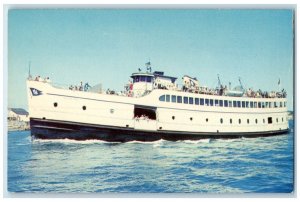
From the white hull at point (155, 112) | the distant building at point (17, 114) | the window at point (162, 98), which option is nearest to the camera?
the distant building at point (17, 114)

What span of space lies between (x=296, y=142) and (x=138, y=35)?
65.2 inches

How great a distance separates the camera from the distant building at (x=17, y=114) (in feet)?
11.6

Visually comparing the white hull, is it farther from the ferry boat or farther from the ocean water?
the ocean water

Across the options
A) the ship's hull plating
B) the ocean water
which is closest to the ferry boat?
the ship's hull plating

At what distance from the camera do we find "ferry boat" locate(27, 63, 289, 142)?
366cm

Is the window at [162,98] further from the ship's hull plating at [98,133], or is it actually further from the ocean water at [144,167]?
the ocean water at [144,167]

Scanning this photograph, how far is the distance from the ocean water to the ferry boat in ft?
0.36

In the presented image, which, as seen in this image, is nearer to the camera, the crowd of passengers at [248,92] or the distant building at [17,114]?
the distant building at [17,114]

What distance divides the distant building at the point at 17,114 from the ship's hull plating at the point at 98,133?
8 centimetres

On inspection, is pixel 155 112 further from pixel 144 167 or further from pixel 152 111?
pixel 144 167

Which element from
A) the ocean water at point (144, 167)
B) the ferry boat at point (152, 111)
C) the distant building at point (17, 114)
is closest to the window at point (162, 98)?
the ferry boat at point (152, 111)
